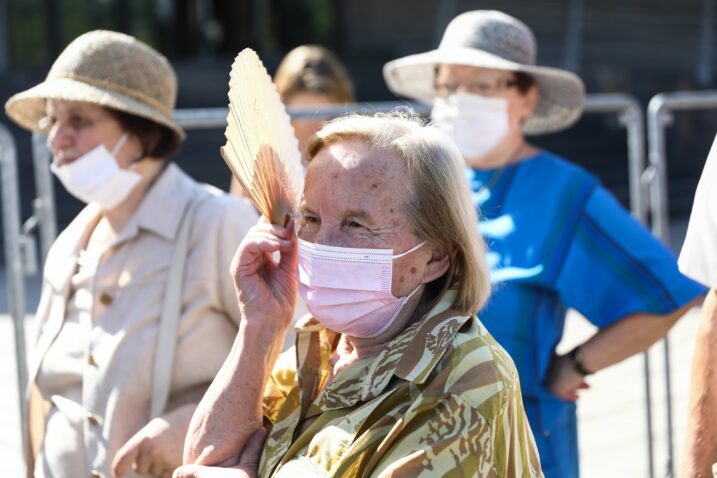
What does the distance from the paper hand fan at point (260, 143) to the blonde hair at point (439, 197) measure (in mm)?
150

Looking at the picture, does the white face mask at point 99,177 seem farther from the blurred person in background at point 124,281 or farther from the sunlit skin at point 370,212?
the sunlit skin at point 370,212

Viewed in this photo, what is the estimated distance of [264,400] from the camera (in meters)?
2.59

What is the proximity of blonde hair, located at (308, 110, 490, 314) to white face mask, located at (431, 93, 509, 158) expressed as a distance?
1233mm

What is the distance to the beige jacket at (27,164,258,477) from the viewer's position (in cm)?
314

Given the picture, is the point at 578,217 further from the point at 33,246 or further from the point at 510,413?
the point at 33,246

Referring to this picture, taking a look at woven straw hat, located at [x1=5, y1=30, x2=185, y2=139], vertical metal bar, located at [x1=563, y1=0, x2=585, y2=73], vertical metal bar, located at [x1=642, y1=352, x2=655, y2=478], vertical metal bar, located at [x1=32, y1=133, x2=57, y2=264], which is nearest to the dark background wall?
vertical metal bar, located at [x1=563, y1=0, x2=585, y2=73]

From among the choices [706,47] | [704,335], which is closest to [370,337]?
[704,335]

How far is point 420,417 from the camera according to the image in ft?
7.07

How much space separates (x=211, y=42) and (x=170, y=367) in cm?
1735

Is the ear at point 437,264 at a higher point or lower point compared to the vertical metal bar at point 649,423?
higher

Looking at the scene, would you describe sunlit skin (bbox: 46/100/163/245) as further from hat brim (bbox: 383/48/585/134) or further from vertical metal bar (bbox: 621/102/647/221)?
vertical metal bar (bbox: 621/102/647/221)

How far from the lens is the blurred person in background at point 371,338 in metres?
2.16

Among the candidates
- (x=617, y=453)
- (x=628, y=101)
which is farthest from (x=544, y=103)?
(x=617, y=453)

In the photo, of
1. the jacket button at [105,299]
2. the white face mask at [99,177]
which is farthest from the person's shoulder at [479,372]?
the white face mask at [99,177]
